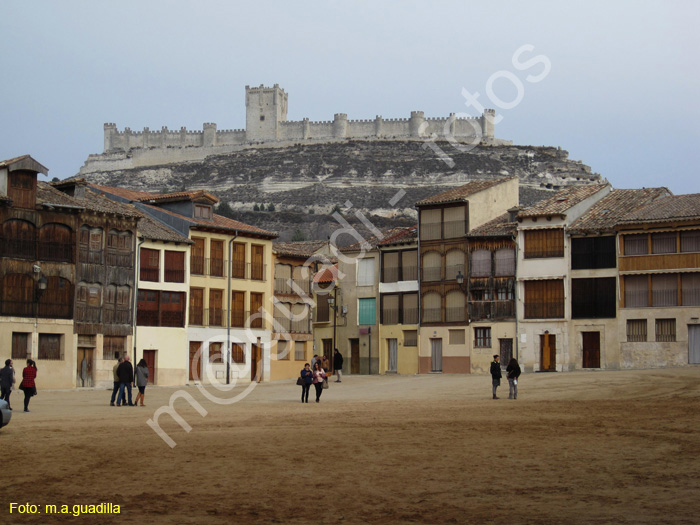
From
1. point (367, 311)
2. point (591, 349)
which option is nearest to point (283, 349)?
point (367, 311)

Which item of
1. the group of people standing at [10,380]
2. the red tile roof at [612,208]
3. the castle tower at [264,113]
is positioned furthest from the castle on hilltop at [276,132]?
the group of people standing at [10,380]

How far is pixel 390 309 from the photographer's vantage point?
6044 centimetres

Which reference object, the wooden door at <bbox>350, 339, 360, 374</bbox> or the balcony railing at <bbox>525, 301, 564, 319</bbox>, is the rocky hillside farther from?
the balcony railing at <bbox>525, 301, 564, 319</bbox>

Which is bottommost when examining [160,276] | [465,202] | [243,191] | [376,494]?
[376,494]

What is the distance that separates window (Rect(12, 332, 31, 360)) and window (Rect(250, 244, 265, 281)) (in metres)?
14.2

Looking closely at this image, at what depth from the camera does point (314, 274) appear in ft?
203

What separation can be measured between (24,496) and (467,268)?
1679 inches

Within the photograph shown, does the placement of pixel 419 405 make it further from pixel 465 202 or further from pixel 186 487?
pixel 465 202

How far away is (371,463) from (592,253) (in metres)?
35.4

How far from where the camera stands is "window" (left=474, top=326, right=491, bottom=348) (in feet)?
186

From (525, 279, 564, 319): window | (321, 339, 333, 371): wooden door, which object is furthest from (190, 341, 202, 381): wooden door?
(525, 279, 564, 319): window

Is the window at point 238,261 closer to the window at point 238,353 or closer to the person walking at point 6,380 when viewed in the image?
the window at point 238,353

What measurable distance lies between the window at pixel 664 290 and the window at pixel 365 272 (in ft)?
55.5

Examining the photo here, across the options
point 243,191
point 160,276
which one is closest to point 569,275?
point 160,276
